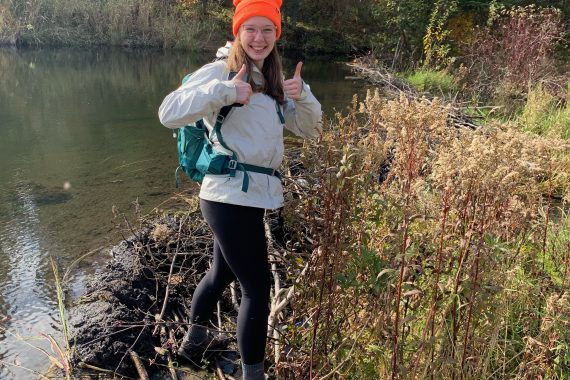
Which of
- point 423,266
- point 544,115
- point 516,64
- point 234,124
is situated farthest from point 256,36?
point 516,64

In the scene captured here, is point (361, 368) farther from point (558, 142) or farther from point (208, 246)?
point (208, 246)

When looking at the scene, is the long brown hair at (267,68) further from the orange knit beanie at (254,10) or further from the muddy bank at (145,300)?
the muddy bank at (145,300)

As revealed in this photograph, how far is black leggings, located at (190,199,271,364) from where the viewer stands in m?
2.31

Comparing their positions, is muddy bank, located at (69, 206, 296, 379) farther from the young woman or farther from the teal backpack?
the teal backpack

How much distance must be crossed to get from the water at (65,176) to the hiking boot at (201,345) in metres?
0.93

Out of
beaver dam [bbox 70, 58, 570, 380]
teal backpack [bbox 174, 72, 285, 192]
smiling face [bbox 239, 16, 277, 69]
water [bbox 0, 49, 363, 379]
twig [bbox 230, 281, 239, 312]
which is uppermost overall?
smiling face [bbox 239, 16, 277, 69]

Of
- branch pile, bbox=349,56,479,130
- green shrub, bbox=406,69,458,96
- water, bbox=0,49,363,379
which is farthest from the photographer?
green shrub, bbox=406,69,458,96

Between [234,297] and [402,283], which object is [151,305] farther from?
[402,283]

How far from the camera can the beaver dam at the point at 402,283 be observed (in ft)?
6.25

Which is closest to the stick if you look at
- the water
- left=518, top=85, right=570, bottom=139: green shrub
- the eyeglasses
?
the water

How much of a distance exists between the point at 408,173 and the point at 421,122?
27cm

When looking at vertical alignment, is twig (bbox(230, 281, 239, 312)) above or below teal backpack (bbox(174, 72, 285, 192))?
below

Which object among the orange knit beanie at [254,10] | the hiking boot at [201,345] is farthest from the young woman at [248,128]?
the hiking boot at [201,345]

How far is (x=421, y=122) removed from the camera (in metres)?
2.45
